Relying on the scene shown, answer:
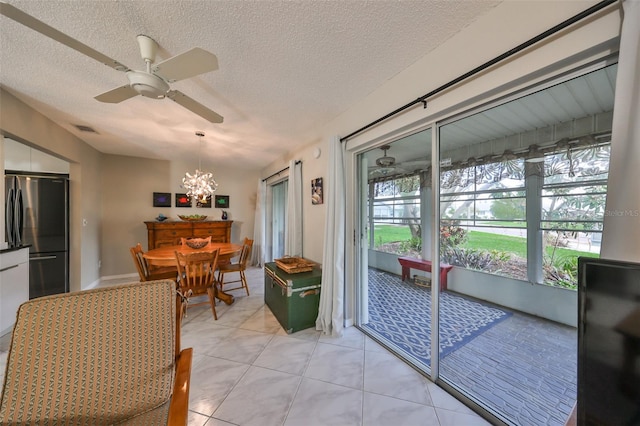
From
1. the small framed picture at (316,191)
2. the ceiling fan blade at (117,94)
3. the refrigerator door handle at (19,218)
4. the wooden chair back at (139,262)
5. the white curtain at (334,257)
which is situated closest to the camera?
the ceiling fan blade at (117,94)

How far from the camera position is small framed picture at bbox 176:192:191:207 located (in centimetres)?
483

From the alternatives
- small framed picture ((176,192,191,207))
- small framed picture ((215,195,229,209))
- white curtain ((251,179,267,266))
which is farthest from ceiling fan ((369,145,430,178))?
small framed picture ((176,192,191,207))

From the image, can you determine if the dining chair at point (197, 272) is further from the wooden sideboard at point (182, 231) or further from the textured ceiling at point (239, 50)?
the wooden sideboard at point (182, 231)

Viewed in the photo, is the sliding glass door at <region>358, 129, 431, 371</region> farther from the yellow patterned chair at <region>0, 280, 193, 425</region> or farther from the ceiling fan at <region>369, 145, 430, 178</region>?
the yellow patterned chair at <region>0, 280, 193, 425</region>

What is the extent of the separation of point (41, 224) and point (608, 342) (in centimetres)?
527

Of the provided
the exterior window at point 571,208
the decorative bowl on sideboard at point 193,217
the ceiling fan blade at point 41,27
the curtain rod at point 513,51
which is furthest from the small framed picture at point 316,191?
the decorative bowl on sideboard at point 193,217

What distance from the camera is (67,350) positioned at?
37.0 inches

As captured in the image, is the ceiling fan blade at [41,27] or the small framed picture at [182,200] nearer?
the ceiling fan blade at [41,27]

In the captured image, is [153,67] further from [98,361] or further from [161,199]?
[161,199]

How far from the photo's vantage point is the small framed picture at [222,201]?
522 cm

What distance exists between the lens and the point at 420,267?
2.73m

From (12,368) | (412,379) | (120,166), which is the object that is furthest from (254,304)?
(120,166)

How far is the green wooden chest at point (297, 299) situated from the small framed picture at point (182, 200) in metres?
3.36

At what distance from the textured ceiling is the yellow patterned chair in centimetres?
153
